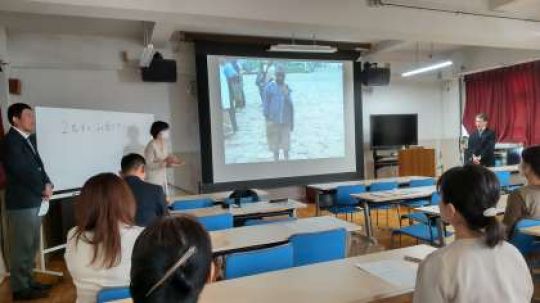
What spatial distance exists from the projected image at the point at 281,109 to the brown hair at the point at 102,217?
530cm

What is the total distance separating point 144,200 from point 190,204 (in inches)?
59.0

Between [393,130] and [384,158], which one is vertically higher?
[393,130]

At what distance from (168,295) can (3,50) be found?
594 centimetres

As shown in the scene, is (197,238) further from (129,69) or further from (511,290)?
(129,69)

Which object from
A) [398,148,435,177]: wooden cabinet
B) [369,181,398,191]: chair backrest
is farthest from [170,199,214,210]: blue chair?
[398,148,435,177]: wooden cabinet

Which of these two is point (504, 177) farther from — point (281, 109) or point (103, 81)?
point (103, 81)

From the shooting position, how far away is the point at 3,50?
5.48 meters

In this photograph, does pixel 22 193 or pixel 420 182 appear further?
pixel 420 182

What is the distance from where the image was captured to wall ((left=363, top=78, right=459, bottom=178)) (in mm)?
8880

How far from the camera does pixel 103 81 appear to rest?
6.65 metres

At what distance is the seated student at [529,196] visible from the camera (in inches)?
107

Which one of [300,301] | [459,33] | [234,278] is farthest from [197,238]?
[459,33]

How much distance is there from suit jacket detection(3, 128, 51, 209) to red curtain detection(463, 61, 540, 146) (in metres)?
8.28

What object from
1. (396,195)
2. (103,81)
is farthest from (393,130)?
(103,81)
